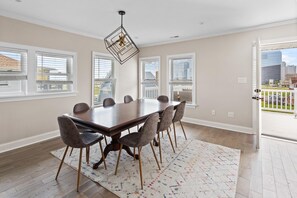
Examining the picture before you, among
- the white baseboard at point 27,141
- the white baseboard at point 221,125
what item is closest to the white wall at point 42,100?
the white baseboard at point 27,141

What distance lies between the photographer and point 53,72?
3578mm

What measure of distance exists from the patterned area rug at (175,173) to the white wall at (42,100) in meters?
0.93

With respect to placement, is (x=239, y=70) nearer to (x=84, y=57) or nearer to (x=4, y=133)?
(x=84, y=57)

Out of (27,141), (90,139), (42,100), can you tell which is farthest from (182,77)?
(27,141)

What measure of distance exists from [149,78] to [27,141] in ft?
12.3

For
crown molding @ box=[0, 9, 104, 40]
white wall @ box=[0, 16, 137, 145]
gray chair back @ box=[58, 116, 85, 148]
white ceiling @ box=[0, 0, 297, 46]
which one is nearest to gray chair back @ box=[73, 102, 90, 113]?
gray chair back @ box=[58, 116, 85, 148]

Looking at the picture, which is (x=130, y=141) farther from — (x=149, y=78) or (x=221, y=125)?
(x=149, y=78)

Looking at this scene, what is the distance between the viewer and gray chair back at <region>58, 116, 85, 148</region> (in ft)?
5.79

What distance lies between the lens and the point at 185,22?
11.1ft

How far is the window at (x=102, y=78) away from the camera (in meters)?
4.41

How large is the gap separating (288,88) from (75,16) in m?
6.26

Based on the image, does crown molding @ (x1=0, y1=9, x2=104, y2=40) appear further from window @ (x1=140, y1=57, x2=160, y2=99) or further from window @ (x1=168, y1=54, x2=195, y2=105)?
window @ (x1=168, y1=54, x2=195, y2=105)

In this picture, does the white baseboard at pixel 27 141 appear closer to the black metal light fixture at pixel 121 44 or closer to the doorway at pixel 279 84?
the black metal light fixture at pixel 121 44

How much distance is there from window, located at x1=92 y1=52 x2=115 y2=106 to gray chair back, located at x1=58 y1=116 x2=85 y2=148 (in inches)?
101
